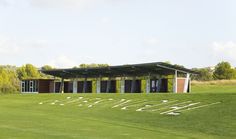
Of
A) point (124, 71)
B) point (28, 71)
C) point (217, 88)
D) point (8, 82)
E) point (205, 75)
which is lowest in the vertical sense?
point (217, 88)

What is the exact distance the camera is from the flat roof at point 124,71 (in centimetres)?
4686

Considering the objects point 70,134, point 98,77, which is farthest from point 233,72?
point 70,134

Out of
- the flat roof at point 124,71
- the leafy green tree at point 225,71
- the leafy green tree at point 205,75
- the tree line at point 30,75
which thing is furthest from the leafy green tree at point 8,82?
the leafy green tree at point 225,71

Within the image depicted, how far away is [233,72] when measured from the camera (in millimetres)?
93312

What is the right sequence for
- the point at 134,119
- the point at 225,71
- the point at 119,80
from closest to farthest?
1. the point at 134,119
2. the point at 119,80
3. the point at 225,71

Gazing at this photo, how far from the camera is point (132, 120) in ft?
81.7

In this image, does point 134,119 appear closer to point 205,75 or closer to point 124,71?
point 124,71

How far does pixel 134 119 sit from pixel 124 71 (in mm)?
29259

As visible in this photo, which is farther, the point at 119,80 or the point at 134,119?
the point at 119,80

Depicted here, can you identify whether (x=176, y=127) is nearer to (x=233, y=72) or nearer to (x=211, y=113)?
(x=211, y=113)

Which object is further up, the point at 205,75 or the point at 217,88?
the point at 205,75

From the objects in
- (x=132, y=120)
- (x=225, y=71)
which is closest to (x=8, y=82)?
(x=225, y=71)

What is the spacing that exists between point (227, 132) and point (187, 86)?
1191 inches

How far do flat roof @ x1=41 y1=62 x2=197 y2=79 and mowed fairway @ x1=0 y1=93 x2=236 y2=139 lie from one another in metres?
7.51
